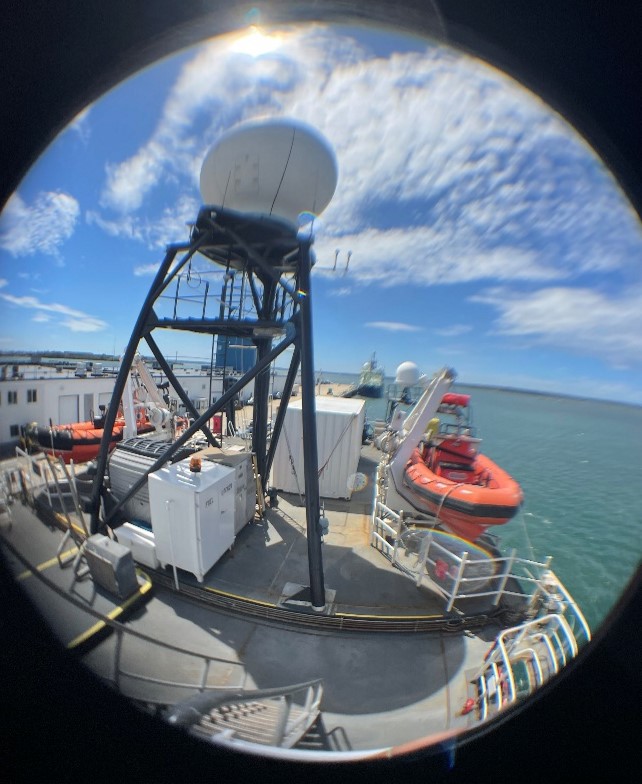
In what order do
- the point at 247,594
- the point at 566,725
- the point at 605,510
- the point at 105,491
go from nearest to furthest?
the point at 566,725 < the point at 247,594 < the point at 105,491 < the point at 605,510

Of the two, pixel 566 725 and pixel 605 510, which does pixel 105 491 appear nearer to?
pixel 566 725

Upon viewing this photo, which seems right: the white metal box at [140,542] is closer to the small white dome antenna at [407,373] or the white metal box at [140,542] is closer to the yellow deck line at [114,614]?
the yellow deck line at [114,614]

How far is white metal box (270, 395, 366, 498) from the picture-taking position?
26.6ft

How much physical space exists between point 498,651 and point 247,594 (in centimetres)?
375

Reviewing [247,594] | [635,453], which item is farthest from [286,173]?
[635,453]

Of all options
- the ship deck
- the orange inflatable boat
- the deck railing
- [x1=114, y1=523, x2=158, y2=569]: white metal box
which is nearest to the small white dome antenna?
the orange inflatable boat

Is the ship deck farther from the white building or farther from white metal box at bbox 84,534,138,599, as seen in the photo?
the white building

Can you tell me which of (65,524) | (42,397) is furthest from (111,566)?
(42,397)

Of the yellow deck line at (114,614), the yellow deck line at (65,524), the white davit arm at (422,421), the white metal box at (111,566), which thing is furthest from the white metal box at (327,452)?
the yellow deck line at (65,524)

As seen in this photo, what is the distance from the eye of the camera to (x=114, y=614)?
3.89m

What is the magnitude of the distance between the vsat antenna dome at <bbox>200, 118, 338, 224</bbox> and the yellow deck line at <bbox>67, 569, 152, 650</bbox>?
6270 mm

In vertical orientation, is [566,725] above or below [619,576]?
above

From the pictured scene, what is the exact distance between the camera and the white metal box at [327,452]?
8.09 m

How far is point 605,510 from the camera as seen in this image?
13.2 m
